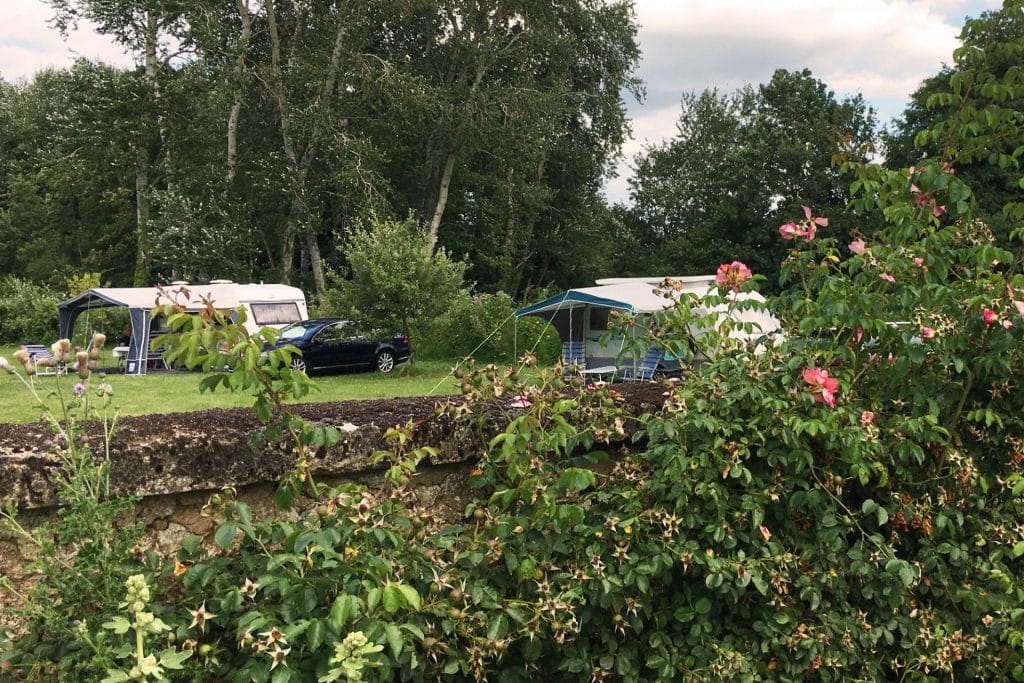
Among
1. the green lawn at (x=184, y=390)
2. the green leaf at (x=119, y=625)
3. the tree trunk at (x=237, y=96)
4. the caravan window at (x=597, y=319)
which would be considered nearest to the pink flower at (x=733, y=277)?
the green leaf at (x=119, y=625)

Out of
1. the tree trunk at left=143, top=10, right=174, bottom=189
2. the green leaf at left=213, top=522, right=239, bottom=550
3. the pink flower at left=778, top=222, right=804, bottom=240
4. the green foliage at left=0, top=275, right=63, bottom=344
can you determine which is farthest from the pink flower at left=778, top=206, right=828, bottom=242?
the green foliage at left=0, top=275, right=63, bottom=344

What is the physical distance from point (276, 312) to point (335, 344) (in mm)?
4369

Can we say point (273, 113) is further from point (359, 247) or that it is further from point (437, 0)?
point (359, 247)

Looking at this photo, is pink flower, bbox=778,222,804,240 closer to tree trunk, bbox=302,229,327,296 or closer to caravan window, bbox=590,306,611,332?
caravan window, bbox=590,306,611,332

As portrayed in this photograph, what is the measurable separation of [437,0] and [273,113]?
23.6ft

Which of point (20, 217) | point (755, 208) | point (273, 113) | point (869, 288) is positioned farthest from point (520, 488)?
point (20, 217)

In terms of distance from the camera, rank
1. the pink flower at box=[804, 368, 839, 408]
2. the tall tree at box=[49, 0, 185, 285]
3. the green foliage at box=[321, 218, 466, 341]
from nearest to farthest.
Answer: the pink flower at box=[804, 368, 839, 408] → the green foliage at box=[321, 218, 466, 341] → the tall tree at box=[49, 0, 185, 285]

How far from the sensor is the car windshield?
17.0 metres

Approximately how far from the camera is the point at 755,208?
33.1m

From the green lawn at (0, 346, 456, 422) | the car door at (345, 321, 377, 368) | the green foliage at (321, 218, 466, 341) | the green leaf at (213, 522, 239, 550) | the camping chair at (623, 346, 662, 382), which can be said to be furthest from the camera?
the car door at (345, 321, 377, 368)

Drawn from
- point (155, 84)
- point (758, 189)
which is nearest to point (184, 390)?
point (155, 84)

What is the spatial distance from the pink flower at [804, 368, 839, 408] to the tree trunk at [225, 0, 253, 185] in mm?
25784

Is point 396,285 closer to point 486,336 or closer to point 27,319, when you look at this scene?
point 486,336

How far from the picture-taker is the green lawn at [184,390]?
11.1 m
